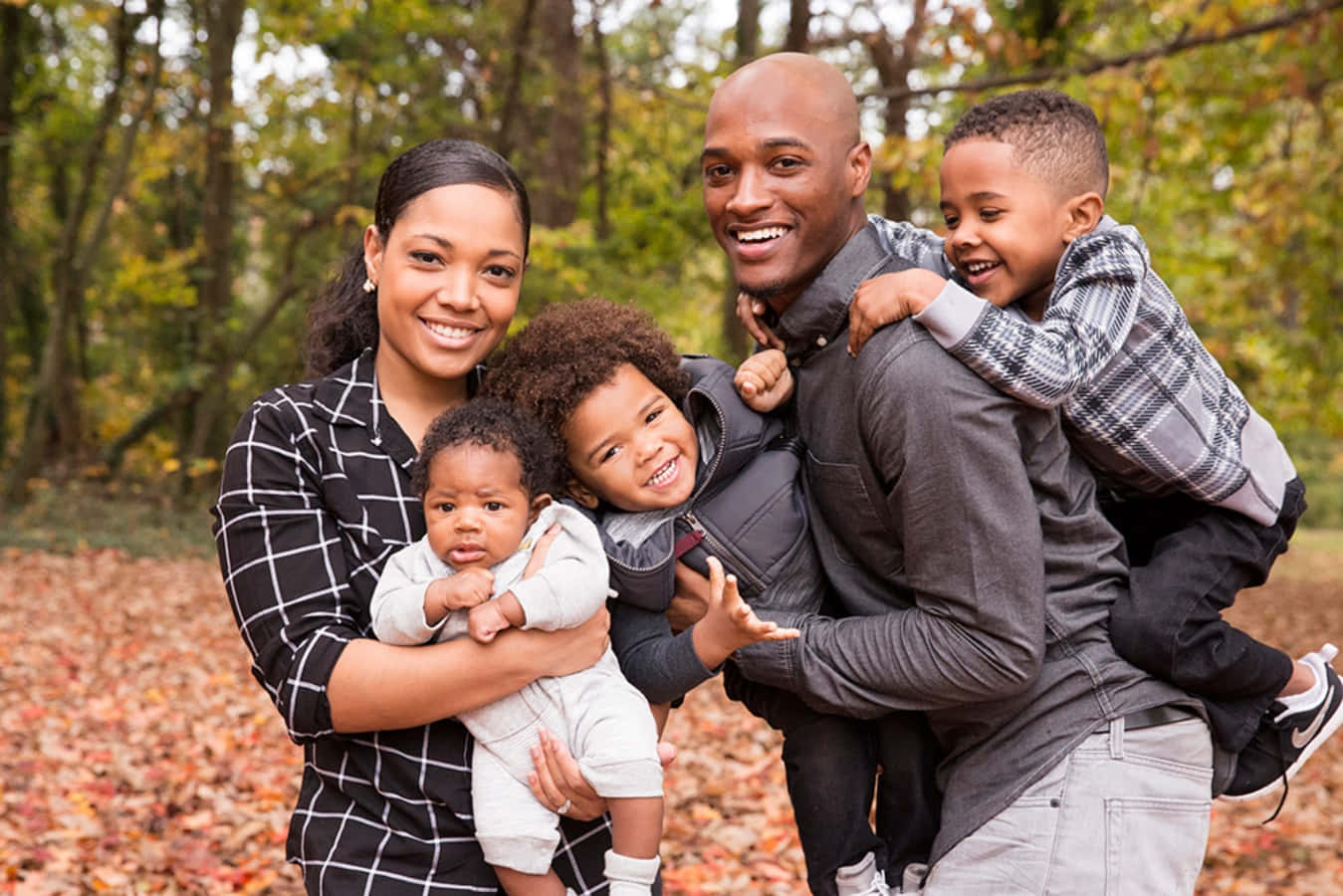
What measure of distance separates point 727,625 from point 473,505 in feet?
1.70

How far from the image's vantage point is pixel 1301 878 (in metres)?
5.70

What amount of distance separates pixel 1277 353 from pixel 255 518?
522 inches

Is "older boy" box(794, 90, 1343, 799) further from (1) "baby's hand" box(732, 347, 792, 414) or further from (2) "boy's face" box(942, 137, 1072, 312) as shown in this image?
(1) "baby's hand" box(732, 347, 792, 414)

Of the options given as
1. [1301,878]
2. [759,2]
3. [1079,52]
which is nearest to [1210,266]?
[1079,52]

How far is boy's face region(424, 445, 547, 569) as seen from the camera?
214 cm

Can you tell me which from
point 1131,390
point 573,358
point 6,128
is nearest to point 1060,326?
point 1131,390

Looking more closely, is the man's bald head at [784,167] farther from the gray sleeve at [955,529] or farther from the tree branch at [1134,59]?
the tree branch at [1134,59]

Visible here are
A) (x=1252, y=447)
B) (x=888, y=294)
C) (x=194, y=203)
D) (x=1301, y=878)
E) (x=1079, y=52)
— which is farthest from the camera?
(x=194, y=203)

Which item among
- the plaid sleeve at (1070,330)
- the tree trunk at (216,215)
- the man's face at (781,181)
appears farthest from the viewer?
the tree trunk at (216,215)

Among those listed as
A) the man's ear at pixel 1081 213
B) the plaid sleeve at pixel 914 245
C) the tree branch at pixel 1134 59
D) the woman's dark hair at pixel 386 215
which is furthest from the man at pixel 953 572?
the tree branch at pixel 1134 59

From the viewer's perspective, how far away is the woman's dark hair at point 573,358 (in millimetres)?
2340

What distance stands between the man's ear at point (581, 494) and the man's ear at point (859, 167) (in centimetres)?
82

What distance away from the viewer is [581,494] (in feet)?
7.93

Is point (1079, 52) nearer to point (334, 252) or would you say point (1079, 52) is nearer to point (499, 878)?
point (334, 252)
